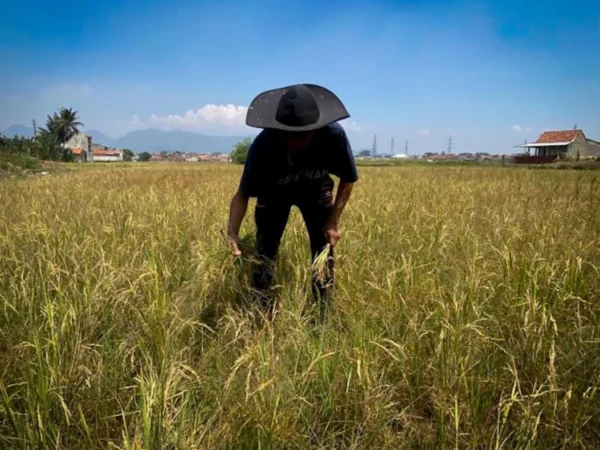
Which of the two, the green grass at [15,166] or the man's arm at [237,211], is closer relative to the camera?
the man's arm at [237,211]

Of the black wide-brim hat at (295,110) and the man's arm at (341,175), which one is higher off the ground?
the black wide-brim hat at (295,110)

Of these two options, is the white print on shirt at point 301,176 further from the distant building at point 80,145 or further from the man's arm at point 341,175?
the distant building at point 80,145

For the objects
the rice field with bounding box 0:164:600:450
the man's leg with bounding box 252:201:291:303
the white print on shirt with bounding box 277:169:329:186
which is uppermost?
the white print on shirt with bounding box 277:169:329:186

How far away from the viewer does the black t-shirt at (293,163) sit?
7.40 feet

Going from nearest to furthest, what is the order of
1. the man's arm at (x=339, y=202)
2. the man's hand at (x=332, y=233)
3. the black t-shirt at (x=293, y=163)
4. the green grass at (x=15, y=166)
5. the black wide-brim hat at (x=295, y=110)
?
the black wide-brim hat at (x=295, y=110) → the black t-shirt at (x=293, y=163) → the man's hand at (x=332, y=233) → the man's arm at (x=339, y=202) → the green grass at (x=15, y=166)

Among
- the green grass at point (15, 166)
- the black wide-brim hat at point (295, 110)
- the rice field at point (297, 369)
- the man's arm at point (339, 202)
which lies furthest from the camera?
the green grass at point (15, 166)

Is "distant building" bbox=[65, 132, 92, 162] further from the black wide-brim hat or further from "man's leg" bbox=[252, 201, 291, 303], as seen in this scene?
the black wide-brim hat

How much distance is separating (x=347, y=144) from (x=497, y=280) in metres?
1.29

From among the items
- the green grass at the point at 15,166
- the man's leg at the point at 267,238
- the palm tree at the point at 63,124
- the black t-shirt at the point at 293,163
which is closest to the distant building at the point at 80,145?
the palm tree at the point at 63,124

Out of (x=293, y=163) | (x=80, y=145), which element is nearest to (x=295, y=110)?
(x=293, y=163)

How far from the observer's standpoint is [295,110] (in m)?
1.89

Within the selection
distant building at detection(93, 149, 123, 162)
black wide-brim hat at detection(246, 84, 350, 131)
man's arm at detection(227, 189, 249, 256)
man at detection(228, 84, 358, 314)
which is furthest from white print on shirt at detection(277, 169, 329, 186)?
distant building at detection(93, 149, 123, 162)

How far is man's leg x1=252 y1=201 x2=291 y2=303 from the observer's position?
2.42 meters

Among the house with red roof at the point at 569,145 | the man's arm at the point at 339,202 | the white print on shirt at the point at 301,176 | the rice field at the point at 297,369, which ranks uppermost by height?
the house with red roof at the point at 569,145
